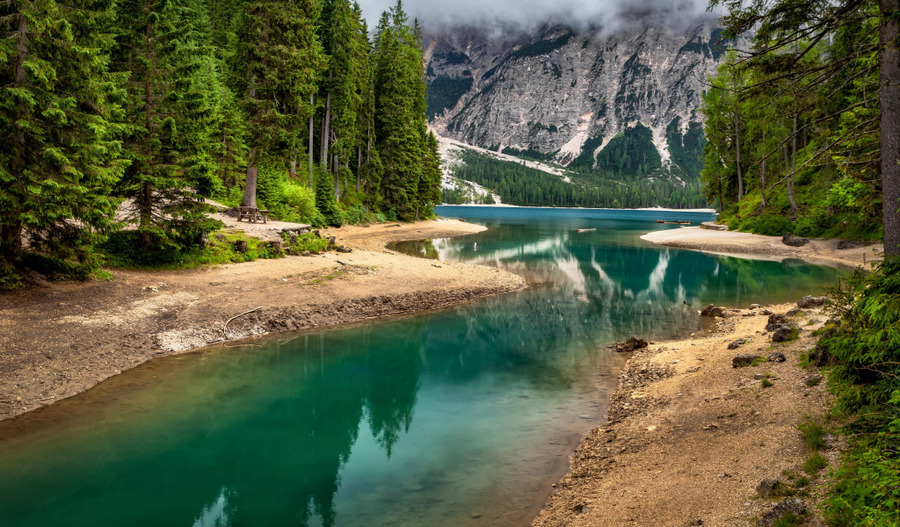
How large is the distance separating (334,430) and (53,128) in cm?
1318

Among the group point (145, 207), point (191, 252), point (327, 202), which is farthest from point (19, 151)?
point (327, 202)

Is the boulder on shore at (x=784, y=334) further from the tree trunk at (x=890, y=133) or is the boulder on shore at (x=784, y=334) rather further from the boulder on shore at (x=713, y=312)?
A: the boulder on shore at (x=713, y=312)

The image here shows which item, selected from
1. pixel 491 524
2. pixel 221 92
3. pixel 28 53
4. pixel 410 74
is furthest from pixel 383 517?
pixel 410 74

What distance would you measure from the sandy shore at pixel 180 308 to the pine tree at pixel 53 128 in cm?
216

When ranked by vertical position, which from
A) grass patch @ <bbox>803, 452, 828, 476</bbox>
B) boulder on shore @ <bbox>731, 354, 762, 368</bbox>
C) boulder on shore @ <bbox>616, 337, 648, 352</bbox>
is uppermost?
grass patch @ <bbox>803, 452, 828, 476</bbox>

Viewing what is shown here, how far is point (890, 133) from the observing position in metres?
8.00

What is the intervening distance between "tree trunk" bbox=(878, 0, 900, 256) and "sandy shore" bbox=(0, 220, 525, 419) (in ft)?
56.2

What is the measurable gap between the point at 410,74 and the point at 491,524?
67.3 m

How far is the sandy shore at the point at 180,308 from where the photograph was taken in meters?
12.6

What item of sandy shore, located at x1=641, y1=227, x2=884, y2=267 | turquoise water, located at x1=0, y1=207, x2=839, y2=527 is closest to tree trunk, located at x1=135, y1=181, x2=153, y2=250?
turquoise water, located at x1=0, y1=207, x2=839, y2=527

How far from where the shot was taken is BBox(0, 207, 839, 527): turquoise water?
8500mm

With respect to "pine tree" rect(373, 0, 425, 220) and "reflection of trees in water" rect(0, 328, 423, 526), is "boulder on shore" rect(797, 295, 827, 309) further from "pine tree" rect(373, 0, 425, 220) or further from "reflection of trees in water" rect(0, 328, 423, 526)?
"pine tree" rect(373, 0, 425, 220)

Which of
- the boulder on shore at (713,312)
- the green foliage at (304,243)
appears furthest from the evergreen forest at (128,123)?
the boulder on shore at (713,312)

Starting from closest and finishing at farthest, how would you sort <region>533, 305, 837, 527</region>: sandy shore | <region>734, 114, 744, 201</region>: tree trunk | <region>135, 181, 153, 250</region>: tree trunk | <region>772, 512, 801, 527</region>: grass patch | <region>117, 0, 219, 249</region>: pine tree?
<region>772, 512, 801, 527</region>: grass patch → <region>533, 305, 837, 527</region>: sandy shore → <region>117, 0, 219, 249</region>: pine tree → <region>135, 181, 153, 250</region>: tree trunk → <region>734, 114, 744, 201</region>: tree trunk
